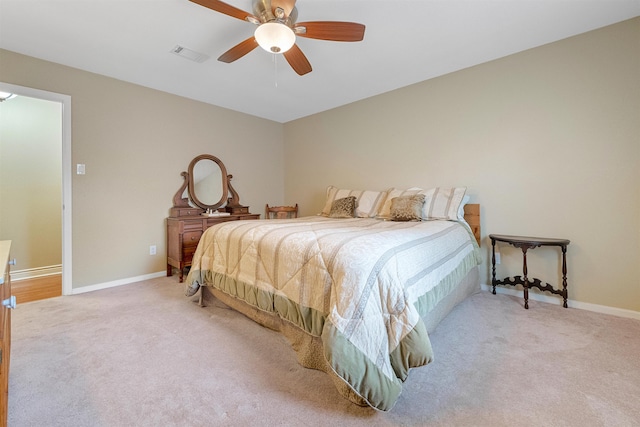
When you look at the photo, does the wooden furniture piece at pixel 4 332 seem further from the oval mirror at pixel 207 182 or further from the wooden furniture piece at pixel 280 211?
the wooden furniture piece at pixel 280 211

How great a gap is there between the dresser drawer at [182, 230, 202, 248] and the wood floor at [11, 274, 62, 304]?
1.32 metres

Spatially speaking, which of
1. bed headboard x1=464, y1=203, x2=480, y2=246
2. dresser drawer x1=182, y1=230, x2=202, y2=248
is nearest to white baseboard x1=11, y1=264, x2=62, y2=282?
dresser drawer x1=182, y1=230, x2=202, y2=248

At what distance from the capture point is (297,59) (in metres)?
2.27

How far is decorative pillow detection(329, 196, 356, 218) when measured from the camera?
11.1 ft

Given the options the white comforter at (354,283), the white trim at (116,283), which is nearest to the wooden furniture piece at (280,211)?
the white trim at (116,283)

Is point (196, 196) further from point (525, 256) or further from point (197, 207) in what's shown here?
point (525, 256)

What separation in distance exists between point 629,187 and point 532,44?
1517 mm

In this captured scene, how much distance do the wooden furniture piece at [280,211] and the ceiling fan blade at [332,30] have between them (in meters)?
3.01

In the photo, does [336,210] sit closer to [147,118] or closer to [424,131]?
[424,131]

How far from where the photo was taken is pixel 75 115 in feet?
9.52

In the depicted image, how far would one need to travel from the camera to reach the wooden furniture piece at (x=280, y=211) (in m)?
4.66

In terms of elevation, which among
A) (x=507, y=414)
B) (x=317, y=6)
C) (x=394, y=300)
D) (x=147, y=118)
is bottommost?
(x=507, y=414)

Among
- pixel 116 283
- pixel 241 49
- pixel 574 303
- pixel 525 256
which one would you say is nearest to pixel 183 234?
pixel 116 283

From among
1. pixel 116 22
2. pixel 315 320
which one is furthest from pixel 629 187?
pixel 116 22
